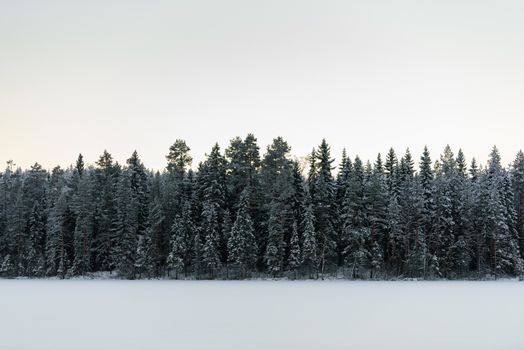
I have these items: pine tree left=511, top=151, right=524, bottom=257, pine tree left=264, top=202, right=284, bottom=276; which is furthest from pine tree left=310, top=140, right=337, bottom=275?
pine tree left=511, top=151, right=524, bottom=257

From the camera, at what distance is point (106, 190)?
266ft

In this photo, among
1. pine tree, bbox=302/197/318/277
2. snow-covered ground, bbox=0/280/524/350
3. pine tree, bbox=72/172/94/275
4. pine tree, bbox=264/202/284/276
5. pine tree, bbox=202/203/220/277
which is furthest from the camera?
pine tree, bbox=72/172/94/275

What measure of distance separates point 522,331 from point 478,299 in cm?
1760

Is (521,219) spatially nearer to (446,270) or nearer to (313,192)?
(446,270)

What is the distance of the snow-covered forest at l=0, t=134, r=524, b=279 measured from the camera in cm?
6931

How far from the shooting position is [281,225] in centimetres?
6819

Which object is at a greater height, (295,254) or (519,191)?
(519,191)

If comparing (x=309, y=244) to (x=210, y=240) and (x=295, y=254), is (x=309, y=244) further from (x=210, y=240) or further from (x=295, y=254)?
(x=210, y=240)

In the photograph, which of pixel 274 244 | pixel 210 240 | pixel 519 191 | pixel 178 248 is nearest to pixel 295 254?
pixel 274 244

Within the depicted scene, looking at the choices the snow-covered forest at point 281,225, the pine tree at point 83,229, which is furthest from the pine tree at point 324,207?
the pine tree at point 83,229

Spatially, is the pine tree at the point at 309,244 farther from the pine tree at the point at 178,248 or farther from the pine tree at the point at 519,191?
the pine tree at the point at 519,191

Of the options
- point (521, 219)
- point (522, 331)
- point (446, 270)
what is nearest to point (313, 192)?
point (446, 270)

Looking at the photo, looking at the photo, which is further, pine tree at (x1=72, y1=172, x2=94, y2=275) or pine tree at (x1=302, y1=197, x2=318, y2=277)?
pine tree at (x1=72, y1=172, x2=94, y2=275)

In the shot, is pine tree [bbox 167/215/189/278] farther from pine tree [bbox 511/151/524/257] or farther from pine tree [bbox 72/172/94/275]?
pine tree [bbox 511/151/524/257]
